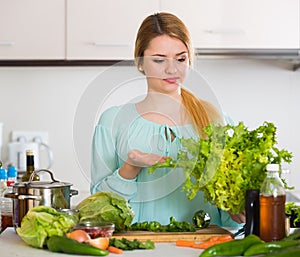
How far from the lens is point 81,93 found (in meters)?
4.04

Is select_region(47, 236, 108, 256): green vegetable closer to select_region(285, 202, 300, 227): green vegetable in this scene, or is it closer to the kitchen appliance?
select_region(285, 202, 300, 227): green vegetable

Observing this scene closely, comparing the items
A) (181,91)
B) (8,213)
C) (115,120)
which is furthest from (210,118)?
(8,213)

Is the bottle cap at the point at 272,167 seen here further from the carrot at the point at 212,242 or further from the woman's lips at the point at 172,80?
the woman's lips at the point at 172,80

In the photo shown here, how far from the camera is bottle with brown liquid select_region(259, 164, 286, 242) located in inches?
72.3

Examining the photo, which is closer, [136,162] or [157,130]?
[136,162]

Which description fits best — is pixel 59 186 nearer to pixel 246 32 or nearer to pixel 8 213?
pixel 8 213

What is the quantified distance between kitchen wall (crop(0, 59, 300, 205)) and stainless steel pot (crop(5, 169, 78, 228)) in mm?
1985

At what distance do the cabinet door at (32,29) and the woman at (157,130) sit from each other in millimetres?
1484

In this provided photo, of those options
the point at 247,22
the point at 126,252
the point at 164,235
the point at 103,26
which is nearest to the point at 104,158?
the point at 164,235

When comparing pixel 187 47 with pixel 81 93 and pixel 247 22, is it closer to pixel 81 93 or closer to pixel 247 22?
pixel 247 22

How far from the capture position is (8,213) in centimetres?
233

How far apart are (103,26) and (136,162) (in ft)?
5.70

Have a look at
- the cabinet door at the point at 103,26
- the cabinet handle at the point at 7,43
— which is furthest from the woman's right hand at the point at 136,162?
the cabinet handle at the point at 7,43

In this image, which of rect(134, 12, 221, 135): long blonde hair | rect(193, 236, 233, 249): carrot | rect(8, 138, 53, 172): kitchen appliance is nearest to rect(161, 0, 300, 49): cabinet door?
rect(8, 138, 53, 172): kitchen appliance
